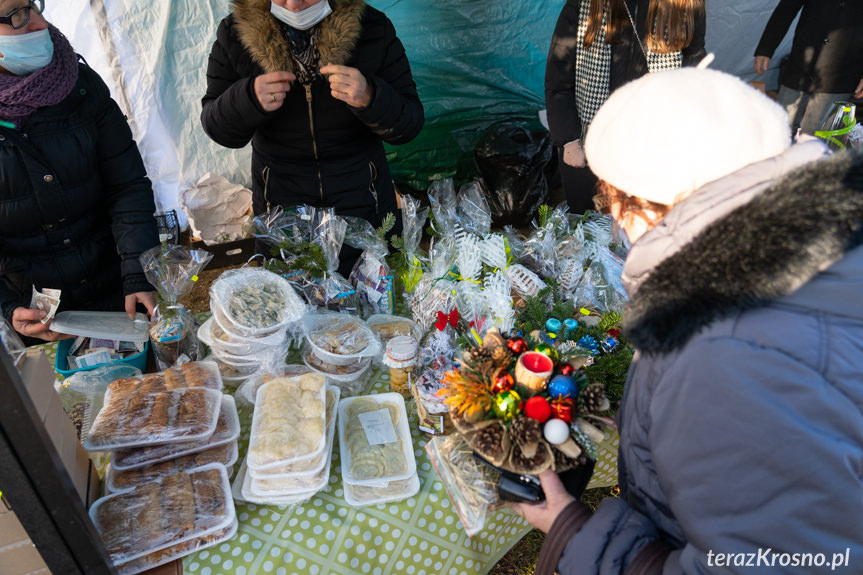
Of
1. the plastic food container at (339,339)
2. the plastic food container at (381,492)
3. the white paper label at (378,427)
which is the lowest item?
the plastic food container at (381,492)

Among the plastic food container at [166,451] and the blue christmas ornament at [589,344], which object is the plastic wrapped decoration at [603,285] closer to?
the blue christmas ornament at [589,344]

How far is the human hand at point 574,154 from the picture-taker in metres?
3.39

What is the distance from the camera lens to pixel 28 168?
6.90 ft

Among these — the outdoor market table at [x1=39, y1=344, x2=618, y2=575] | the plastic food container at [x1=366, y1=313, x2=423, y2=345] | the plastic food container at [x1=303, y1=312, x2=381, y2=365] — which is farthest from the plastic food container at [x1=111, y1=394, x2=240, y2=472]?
the plastic food container at [x1=366, y1=313, x2=423, y2=345]

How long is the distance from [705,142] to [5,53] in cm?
245

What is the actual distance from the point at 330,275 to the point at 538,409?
123 cm

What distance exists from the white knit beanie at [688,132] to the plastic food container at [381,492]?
1.07m

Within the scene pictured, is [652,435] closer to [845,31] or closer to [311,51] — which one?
[311,51]

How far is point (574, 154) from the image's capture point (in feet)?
11.2

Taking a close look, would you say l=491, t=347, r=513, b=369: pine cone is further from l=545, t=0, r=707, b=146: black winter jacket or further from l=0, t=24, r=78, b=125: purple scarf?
→ l=545, t=0, r=707, b=146: black winter jacket

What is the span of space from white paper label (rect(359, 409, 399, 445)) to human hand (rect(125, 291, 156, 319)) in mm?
1197

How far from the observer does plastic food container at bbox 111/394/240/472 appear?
1.53 m

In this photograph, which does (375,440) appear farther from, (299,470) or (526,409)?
(526,409)

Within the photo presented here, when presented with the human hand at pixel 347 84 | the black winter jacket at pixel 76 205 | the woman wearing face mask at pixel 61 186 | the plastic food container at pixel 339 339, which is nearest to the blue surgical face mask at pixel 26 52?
the woman wearing face mask at pixel 61 186
